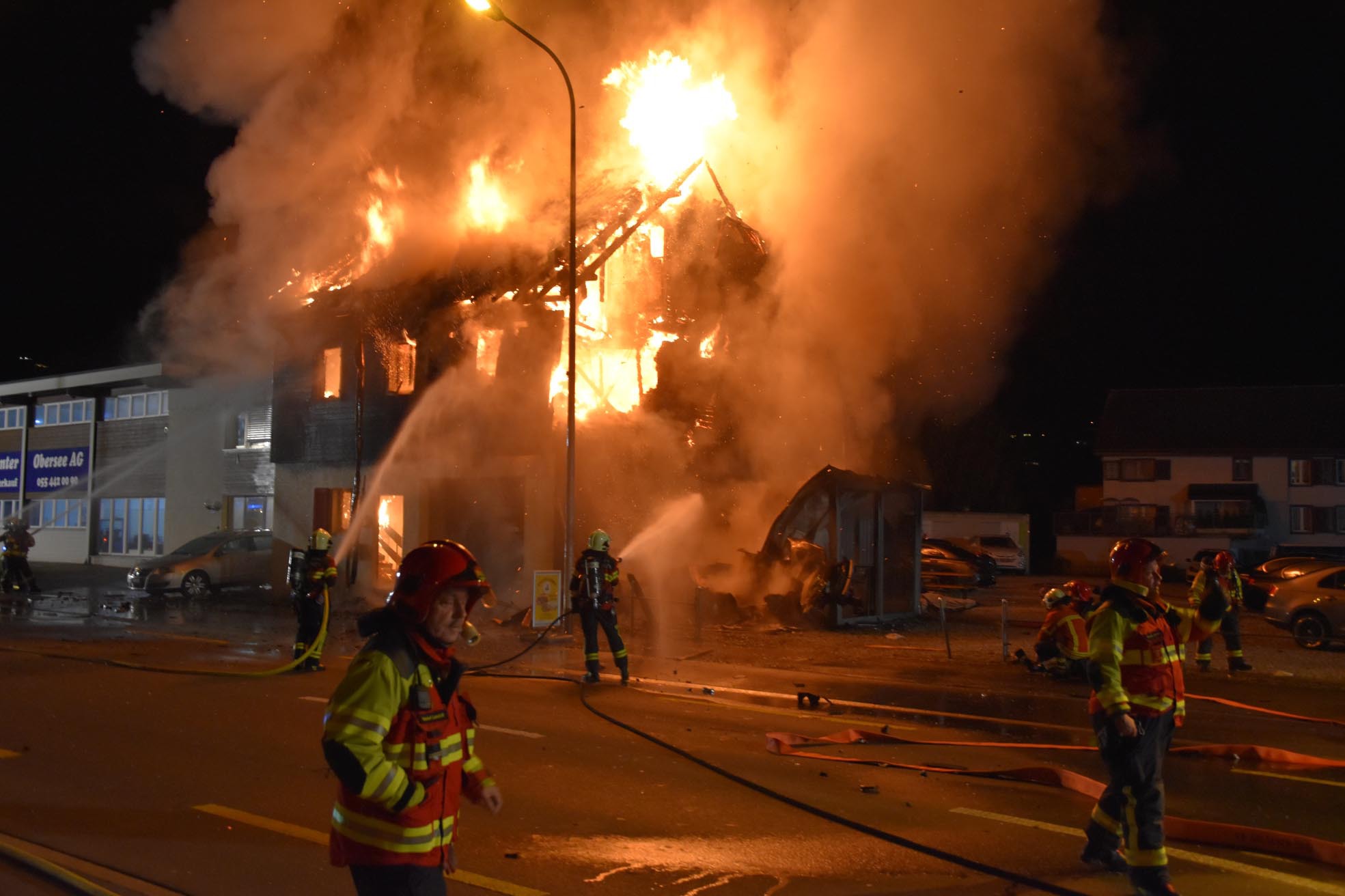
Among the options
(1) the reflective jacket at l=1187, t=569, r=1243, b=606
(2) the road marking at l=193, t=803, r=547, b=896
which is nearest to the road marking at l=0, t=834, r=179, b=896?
(2) the road marking at l=193, t=803, r=547, b=896

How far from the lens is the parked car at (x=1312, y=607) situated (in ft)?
50.0

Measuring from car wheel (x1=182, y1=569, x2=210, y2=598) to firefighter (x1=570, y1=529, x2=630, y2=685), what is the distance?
1393 centimetres

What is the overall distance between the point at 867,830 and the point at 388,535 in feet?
59.0

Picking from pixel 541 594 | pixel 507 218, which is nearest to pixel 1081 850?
pixel 541 594

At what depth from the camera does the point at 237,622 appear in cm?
1792

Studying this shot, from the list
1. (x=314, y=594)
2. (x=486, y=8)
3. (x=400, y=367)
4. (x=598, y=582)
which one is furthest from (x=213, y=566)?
(x=598, y=582)

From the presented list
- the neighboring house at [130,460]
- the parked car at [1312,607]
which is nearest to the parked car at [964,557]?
the parked car at [1312,607]

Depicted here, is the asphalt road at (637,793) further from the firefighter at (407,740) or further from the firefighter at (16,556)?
the firefighter at (16,556)

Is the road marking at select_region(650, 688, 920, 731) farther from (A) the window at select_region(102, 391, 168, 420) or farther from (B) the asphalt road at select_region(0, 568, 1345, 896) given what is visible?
(A) the window at select_region(102, 391, 168, 420)

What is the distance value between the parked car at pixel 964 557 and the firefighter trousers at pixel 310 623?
18262 millimetres

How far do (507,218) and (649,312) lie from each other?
3765 mm

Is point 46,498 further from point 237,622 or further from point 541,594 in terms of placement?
point 541,594

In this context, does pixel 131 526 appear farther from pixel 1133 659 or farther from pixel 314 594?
pixel 1133 659

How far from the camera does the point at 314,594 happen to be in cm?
1149
